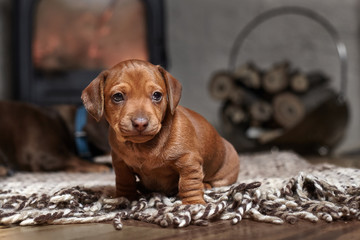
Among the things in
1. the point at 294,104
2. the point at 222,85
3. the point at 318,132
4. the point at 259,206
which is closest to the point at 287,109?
the point at 294,104

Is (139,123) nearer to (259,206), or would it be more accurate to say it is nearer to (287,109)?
(259,206)

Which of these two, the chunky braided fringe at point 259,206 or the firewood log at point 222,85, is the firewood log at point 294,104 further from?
the chunky braided fringe at point 259,206

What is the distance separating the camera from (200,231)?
989 mm

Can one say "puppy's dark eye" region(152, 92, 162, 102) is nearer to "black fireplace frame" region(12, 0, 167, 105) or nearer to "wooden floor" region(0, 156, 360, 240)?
"wooden floor" region(0, 156, 360, 240)

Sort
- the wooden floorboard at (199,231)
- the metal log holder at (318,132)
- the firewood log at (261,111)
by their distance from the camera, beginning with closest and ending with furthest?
the wooden floorboard at (199,231) < the metal log holder at (318,132) < the firewood log at (261,111)

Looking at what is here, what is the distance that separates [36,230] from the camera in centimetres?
105

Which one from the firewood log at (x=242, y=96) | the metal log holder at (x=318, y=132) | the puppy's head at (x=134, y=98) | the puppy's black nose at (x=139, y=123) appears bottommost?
the metal log holder at (x=318, y=132)

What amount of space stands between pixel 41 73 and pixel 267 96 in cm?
167

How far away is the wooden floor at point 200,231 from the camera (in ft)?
3.13

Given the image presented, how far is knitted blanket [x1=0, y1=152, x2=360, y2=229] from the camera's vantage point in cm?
107

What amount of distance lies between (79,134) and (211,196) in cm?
116

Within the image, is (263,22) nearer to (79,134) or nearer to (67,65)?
(67,65)

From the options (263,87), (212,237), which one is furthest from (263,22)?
(212,237)

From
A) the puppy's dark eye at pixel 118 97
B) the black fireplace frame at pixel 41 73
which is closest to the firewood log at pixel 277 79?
the black fireplace frame at pixel 41 73
